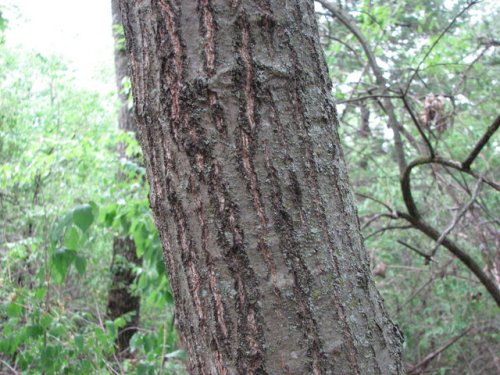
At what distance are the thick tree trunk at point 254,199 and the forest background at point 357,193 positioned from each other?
165 cm

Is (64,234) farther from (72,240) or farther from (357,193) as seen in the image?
(357,193)

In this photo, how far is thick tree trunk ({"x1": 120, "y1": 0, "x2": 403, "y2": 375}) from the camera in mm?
796

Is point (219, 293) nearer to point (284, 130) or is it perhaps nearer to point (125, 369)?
point (284, 130)

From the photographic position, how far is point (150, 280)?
2.89 meters

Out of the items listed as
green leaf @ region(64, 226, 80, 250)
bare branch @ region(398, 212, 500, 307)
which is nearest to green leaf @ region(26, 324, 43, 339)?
green leaf @ region(64, 226, 80, 250)

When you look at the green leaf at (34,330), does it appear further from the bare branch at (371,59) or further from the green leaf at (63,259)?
the bare branch at (371,59)

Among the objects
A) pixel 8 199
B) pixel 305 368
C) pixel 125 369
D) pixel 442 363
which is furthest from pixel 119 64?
pixel 305 368

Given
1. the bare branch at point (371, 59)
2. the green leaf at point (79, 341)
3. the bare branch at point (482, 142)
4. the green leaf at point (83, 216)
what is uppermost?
the bare branch at point (371, 59)

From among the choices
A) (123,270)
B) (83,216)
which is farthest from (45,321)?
(123,270)

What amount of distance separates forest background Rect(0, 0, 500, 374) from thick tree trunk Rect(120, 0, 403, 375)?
165 cm

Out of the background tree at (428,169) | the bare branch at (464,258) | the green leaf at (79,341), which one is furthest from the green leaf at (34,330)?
the background tree at (428,169)

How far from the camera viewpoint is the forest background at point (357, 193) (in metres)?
2.90

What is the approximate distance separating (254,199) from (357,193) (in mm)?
2385

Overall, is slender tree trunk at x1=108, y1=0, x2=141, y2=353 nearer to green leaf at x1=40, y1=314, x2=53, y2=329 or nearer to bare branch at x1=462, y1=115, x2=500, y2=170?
green leaf at x1=40, y1=314, x2=53, y2=329
